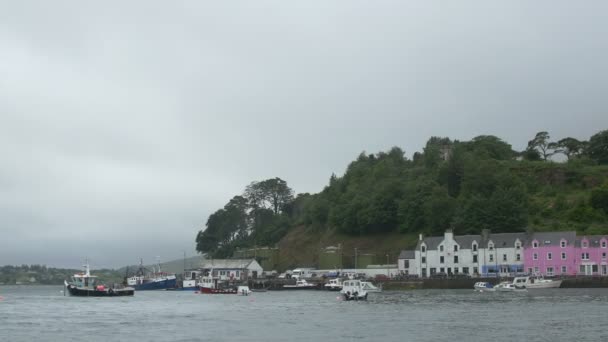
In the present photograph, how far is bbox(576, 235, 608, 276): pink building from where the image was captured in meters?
120

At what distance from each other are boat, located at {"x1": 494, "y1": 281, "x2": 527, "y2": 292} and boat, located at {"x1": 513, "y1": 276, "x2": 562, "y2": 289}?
3.40 ft

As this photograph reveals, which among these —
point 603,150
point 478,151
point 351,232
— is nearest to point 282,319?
point 351,232

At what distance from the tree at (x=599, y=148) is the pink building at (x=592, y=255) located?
198ft

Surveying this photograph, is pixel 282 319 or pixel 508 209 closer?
pixel 282 319

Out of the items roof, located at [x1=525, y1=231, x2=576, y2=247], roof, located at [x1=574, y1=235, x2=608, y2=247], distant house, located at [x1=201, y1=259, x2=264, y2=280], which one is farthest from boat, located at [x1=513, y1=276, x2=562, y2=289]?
distant house, located at [x1=201, y1=259, x2=264, y2=280]

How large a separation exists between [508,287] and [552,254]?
682 inches

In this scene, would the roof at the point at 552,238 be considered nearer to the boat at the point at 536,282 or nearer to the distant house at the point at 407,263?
the boat at the point at 536,282

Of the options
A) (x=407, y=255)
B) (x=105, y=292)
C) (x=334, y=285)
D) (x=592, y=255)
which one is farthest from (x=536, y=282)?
(x=105, y=292)

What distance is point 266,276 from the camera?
158375 mm

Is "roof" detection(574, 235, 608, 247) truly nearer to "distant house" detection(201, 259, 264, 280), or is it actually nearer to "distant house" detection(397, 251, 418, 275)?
"distant house" detection(397, 251, 418, 275)

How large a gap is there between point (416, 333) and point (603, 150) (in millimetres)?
138308

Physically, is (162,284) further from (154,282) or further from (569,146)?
(569,146)

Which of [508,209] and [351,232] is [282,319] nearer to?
[508,209]

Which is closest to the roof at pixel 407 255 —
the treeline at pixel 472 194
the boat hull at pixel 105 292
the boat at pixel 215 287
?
the treeline at pixel 472 194
